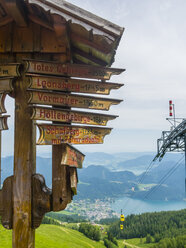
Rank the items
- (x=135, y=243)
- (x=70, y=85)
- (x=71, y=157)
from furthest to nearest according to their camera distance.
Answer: (x=135, y=243)
(x=70, y=85)
(x=71, y=157)

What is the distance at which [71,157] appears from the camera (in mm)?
2561

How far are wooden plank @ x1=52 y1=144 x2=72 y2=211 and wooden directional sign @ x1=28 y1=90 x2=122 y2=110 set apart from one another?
50 cm

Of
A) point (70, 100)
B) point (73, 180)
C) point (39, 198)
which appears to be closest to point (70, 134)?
point (70, 100)

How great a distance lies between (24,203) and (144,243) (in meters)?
60.6

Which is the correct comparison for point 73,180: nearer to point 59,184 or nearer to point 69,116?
point 59,184

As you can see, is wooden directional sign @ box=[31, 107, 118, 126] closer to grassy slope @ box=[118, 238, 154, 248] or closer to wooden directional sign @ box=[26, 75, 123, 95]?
wooden directional sign @ box=[26, 75, 123, 95]

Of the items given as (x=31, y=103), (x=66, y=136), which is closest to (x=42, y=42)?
(x=31, y=103)

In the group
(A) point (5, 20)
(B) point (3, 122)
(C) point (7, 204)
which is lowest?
(C) point (7, 204)

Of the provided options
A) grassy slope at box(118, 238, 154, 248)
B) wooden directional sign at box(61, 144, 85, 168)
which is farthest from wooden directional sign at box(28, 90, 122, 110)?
grassy slope at box(118, 238, 154, 248)

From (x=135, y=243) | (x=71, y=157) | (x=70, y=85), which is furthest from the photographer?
(x=135, y=243)

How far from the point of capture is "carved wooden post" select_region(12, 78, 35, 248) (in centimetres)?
259

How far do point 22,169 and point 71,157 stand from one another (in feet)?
1.92

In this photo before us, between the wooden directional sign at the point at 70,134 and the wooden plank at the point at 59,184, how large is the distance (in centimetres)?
14

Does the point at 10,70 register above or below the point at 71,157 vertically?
above
